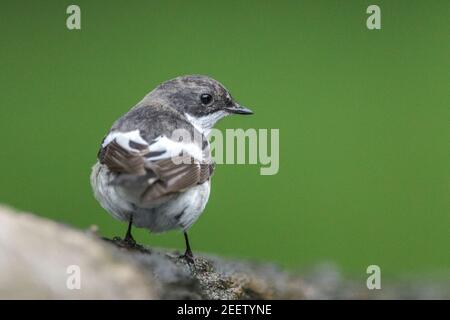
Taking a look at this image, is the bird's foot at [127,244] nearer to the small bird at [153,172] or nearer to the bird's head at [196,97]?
the small bird at [153,172]

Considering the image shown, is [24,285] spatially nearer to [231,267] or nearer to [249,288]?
[249,288]

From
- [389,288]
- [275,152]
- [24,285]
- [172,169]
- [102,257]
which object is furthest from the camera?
[275,152]

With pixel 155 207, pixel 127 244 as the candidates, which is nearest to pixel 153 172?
pixel 155 207

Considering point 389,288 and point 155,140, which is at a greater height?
point 155,140

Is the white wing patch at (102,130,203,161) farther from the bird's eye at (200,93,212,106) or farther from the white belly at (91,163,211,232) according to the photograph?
the bird's eye at (200,93,212,106)

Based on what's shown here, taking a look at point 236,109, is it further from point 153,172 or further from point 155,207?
point 153,172
